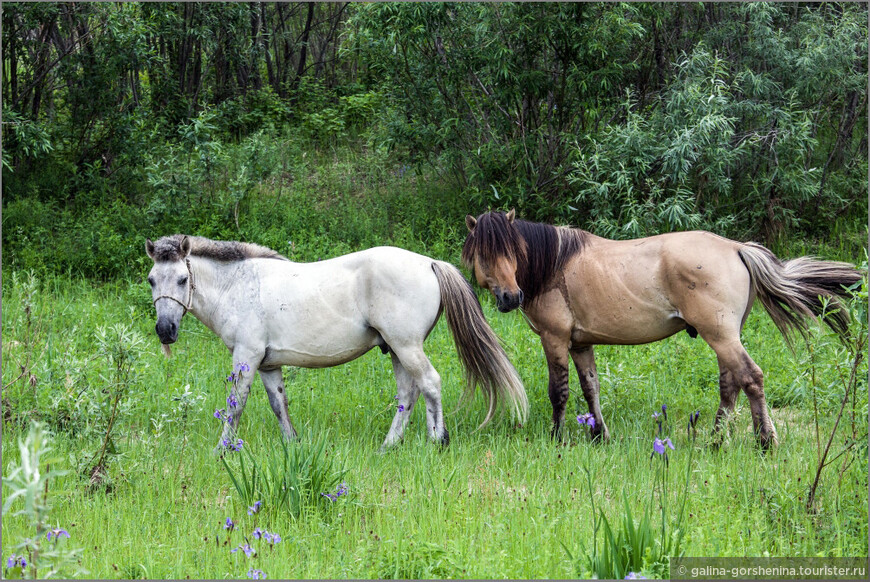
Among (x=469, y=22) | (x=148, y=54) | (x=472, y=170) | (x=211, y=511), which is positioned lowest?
(x=211, y=511)

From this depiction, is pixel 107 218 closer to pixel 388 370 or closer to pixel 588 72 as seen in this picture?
pixel 388 370

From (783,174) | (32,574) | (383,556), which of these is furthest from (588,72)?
(32,574)

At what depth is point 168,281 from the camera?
5875 millimetres

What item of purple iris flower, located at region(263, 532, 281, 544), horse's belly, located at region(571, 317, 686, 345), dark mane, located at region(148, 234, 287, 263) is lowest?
Answer: purple iris flower, located at region(263, 532, 281, 544)

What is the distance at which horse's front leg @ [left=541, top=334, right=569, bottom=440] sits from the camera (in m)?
6.16

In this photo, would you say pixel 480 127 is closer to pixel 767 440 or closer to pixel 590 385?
pixel 590 385

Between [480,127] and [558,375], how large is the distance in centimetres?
577

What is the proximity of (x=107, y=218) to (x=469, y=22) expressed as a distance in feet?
19.7

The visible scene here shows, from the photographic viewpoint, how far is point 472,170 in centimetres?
1094

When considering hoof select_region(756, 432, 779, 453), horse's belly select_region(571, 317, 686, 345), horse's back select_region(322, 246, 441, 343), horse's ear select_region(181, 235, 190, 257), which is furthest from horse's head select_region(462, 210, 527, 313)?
horse's ear select_region(181, 235, 190, 257)

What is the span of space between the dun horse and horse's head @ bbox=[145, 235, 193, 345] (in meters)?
2.19

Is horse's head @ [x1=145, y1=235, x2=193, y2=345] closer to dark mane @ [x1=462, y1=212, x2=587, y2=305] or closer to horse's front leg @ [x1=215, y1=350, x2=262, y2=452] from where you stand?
horse's front leg @ [x1=215, y1=350, x2=262, y2=452]

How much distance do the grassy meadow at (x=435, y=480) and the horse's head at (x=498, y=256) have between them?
1119mm

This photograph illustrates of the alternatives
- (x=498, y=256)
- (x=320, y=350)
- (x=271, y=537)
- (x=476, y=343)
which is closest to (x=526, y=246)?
(x=498, y=256)
